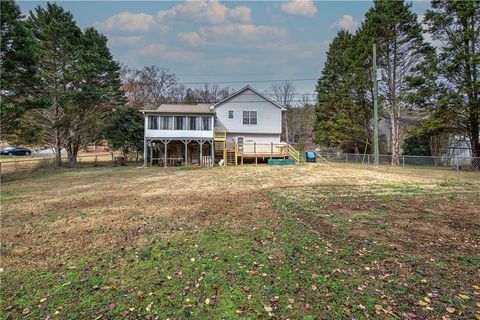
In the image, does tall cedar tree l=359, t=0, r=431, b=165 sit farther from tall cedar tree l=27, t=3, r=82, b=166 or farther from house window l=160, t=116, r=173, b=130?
tall cedar tree l=27, t=3, r=82, b=166

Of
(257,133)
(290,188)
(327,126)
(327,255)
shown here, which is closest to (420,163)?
(327,126)

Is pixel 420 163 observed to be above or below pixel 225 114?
below

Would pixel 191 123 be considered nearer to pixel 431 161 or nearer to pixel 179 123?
pixel 179 123

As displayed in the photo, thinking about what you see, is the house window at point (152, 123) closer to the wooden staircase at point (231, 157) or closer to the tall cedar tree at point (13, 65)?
the wooden staircase at point (231, 157)

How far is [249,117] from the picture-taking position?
85.7 feet

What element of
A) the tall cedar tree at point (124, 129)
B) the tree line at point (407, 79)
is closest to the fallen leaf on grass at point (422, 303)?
the tree line at point (407, 79)

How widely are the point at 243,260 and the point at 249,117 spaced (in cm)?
2266

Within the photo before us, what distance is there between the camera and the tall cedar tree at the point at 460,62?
57.5ft

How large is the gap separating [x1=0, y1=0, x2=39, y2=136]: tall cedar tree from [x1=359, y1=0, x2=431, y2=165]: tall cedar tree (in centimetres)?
2370

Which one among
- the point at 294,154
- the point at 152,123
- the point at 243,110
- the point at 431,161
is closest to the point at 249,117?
the point at 243,110

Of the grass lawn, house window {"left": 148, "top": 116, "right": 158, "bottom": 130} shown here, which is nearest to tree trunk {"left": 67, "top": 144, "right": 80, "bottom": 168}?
house window {"left": 148, "top": 116, "right": 158, "bottom": 130}

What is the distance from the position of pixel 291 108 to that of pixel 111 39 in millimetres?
38688

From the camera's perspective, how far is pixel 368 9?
955 inches

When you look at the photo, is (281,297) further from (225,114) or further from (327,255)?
(225,114)
